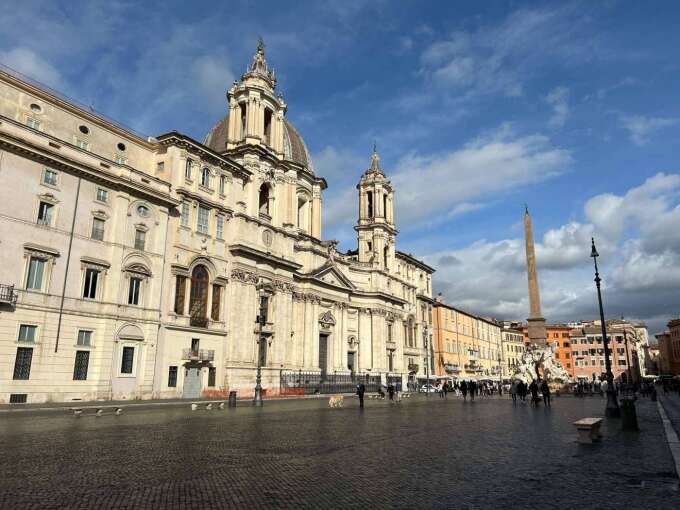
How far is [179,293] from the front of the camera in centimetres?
3438

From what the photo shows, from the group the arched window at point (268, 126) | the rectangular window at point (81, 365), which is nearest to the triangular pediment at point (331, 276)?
the arched window at point (268, 126)

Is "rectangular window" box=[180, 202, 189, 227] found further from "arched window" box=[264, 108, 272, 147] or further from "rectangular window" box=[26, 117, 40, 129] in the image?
"arched window" box=[264, 108, 272, 147]

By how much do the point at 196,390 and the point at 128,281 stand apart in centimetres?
916

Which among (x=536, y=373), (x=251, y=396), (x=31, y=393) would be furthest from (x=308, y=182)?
(x=31, y=393)

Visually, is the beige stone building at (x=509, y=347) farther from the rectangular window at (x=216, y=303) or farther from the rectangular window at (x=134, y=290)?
the rectangular window at (x=134, y=290)

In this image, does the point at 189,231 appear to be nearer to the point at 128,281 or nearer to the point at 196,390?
the point at 128,281

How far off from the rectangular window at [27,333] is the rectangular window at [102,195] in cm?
821

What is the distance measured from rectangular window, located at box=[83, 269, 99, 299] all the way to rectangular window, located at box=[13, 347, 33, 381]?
164 inches

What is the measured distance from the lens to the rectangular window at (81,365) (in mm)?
27234

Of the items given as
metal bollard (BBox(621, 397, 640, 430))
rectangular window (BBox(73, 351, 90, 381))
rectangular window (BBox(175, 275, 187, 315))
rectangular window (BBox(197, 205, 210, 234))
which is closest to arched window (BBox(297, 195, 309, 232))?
rectangular window (BBox(197, 205, 210, 234))

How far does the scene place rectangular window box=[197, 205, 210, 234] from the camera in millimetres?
36906

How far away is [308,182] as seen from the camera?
54.9 metres

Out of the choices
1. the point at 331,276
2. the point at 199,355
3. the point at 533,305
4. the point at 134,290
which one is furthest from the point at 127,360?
the point at 533,305

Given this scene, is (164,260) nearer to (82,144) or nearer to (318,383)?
(82,144)
